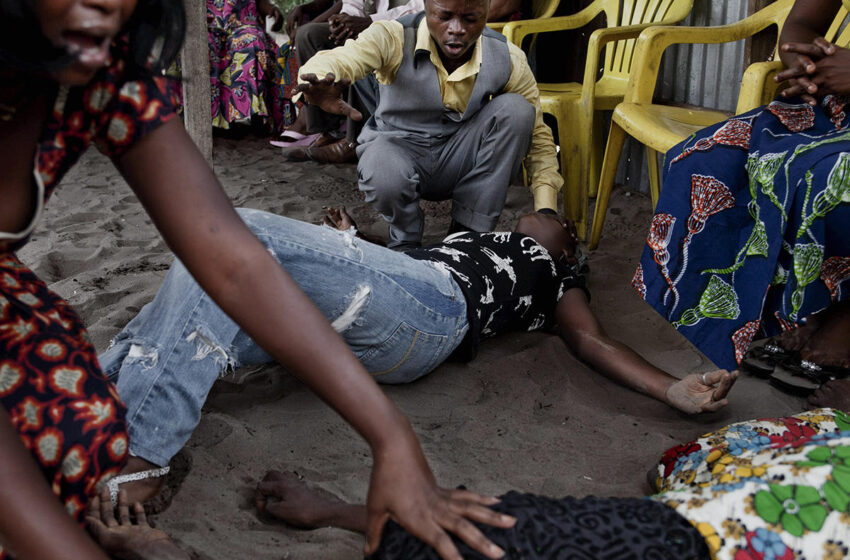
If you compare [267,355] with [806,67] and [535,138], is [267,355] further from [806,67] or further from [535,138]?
[535,138]

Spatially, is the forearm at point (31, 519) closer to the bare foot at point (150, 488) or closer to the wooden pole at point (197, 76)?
the bare foot at point (150, 488)

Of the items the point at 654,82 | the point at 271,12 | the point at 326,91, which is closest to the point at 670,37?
the point at 654,82

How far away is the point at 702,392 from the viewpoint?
1861mm

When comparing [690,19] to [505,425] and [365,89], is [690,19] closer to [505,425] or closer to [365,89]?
[365,89]

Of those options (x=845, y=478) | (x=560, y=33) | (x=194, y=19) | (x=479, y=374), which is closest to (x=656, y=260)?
(x=479, y=374)

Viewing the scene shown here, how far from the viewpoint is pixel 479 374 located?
2176mm

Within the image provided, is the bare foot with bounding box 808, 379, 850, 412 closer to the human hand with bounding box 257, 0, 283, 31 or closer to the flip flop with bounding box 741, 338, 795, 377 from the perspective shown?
the flip flop with bounding box 741, 338, 795, 377

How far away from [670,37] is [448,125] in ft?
3.18

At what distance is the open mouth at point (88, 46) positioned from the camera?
93cm

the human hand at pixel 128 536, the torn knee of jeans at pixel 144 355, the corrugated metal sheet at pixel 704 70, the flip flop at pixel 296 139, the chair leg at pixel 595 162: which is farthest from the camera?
the flip flop at pixel 296 139

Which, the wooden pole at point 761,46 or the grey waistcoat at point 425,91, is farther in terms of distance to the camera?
the wooden pole at point 761,46

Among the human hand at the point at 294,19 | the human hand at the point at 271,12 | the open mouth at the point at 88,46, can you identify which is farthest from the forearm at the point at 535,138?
the human hand at the point at 271,12

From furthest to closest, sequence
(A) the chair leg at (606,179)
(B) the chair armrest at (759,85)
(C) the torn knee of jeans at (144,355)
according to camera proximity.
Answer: (A) the chair leg at (606,179) < (B) the chair armrest at (759,85) < (C) the torn knee of jeans at (144,355)

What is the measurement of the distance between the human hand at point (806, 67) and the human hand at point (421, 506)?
1691mm
